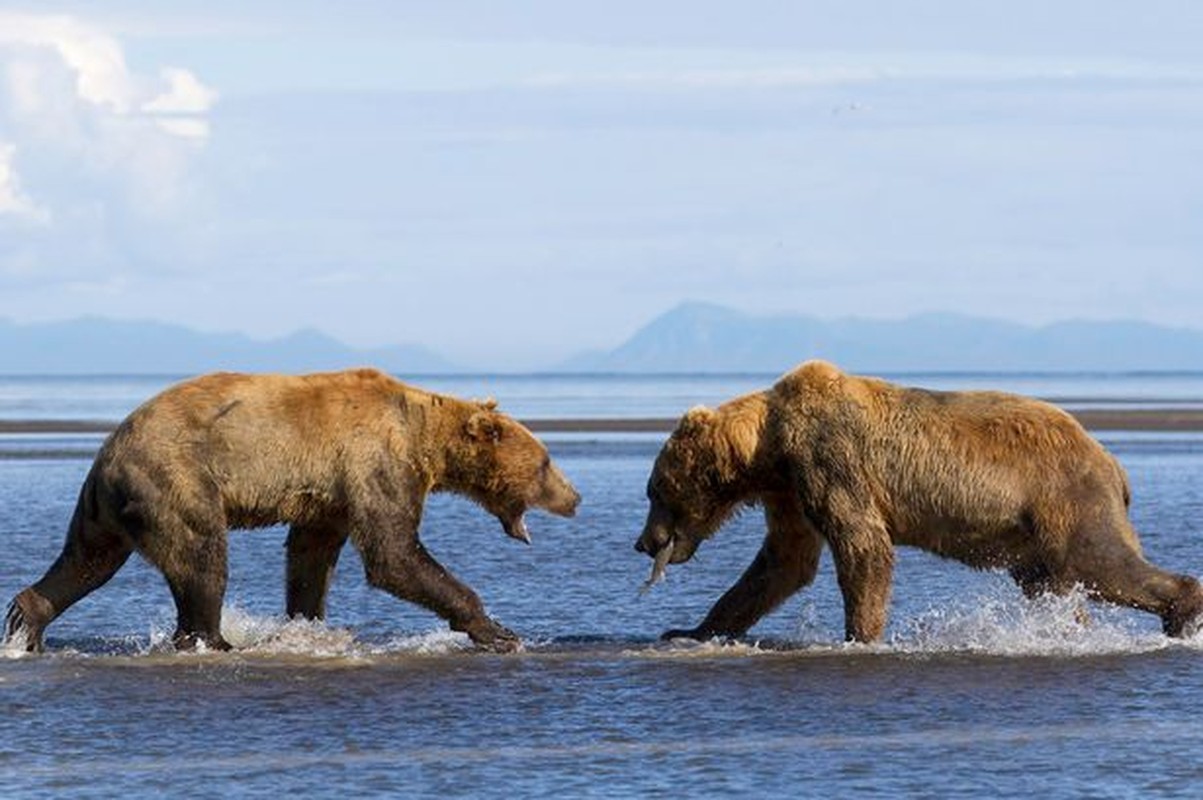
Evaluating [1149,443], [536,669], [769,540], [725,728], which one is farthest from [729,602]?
[1149,443]

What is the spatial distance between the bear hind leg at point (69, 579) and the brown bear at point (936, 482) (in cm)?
330

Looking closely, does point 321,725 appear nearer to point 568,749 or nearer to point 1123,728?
point 568,749

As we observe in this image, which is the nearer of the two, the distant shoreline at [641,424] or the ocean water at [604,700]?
the ocean water at [604,700]

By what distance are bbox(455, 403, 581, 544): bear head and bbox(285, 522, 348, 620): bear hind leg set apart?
33.4 inches

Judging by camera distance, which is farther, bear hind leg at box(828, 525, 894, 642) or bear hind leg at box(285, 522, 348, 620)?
bear hind leg at box(285, 522, 348, 620)

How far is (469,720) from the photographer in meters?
10.6

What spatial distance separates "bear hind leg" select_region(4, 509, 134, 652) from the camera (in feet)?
42.1

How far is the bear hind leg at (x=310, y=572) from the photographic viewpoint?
43.7 ft

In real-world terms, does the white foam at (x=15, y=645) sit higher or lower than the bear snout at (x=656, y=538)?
lower

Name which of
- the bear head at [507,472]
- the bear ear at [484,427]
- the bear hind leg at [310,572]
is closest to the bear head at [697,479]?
the bear head at [507,472]

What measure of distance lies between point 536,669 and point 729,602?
1645mm

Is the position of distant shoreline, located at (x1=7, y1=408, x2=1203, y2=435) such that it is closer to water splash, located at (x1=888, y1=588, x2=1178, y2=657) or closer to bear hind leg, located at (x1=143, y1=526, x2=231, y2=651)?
water splash, located at (x1=888, y1=588, x2=1178, y2=657)

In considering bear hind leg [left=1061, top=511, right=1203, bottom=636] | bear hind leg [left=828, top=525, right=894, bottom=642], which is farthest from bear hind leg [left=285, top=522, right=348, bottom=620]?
bear hind leg [left=1061, top=511, right=1203, bottom=636]

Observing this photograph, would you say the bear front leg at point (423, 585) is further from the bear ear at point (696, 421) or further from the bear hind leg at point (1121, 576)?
the bear hind leg at point (1121, 576)
